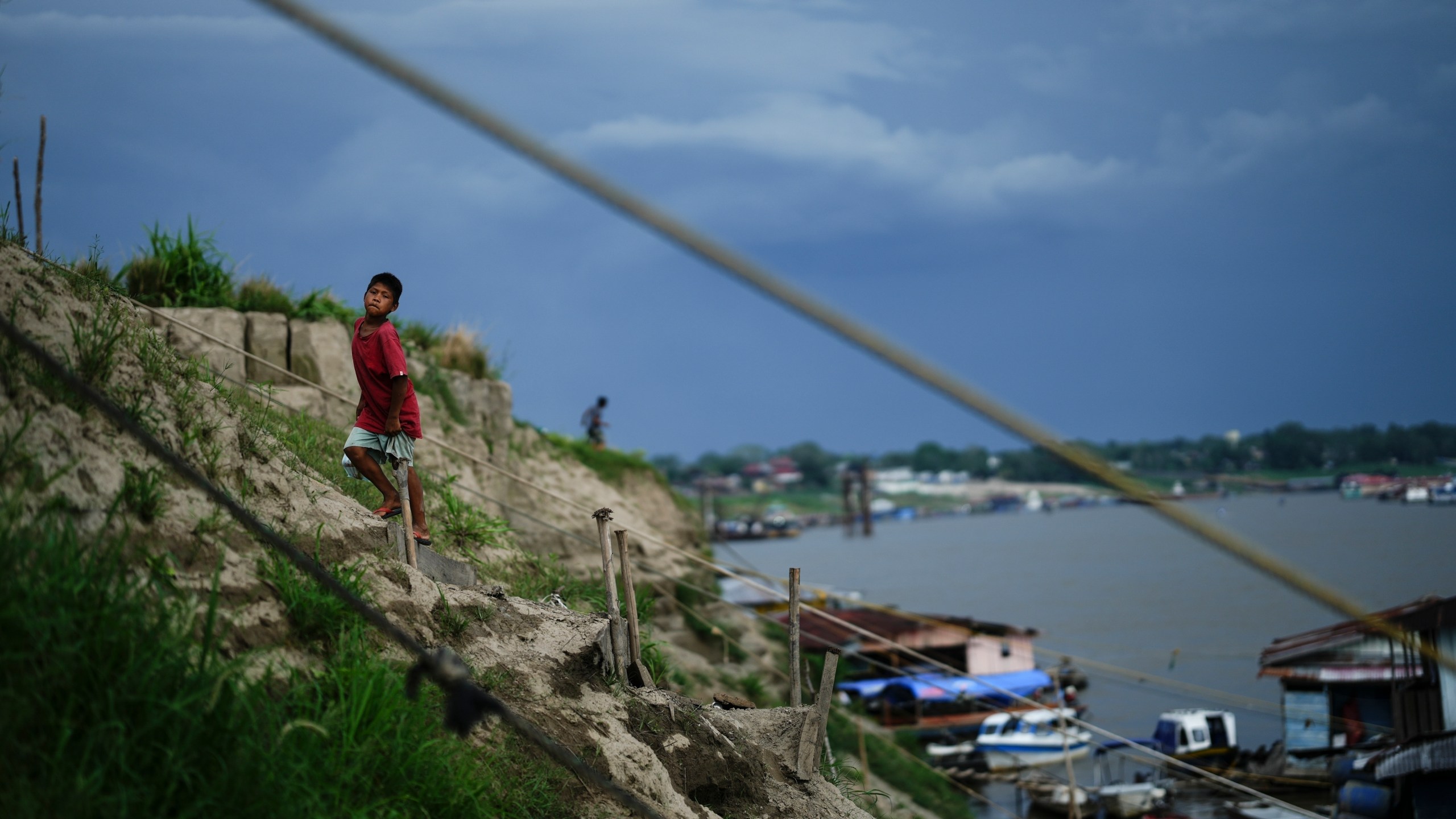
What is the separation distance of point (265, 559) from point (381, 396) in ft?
5.45

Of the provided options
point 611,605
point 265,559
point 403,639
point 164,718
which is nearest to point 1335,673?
point 611,605

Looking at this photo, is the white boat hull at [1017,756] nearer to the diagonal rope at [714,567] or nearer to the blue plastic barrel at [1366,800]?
the blue plastic barrel at [1366,800]

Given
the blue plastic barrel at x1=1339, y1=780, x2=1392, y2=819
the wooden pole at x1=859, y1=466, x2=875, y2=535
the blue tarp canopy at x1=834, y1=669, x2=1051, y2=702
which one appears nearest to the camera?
the blue plastic barrel at x1=1339, y1=780, x2=1392, y2=819

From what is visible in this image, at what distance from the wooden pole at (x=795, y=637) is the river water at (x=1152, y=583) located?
2.23 meters

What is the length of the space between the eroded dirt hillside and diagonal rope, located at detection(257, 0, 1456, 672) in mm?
2253

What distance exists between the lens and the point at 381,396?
569 cm

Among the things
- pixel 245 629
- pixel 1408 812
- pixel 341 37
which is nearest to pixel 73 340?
pixel 245 629

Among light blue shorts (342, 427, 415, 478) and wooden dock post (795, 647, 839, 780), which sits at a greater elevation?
light blue shorts (342, 427, 415, 478)

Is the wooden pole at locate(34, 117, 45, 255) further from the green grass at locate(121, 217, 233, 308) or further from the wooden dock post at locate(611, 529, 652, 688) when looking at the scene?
the wooden dock post at locate(611, 529, 652, 688)

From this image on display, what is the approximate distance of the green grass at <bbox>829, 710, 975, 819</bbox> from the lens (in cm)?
1578

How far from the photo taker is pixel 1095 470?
2047mm

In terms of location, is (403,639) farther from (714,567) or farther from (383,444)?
(714,567)

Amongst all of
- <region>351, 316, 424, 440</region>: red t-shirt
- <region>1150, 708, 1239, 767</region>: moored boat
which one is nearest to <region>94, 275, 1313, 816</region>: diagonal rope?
<region>351, 316, 424, 440</region>: red t-shirt

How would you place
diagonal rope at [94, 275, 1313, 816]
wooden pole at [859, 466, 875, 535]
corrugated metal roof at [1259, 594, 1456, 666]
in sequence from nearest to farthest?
diagonal rope at [94, 275, 1313, 816], corrugated metal roof at [1259, 594, 1456, 666], wooden pole at [859, 466, 875, 535]
